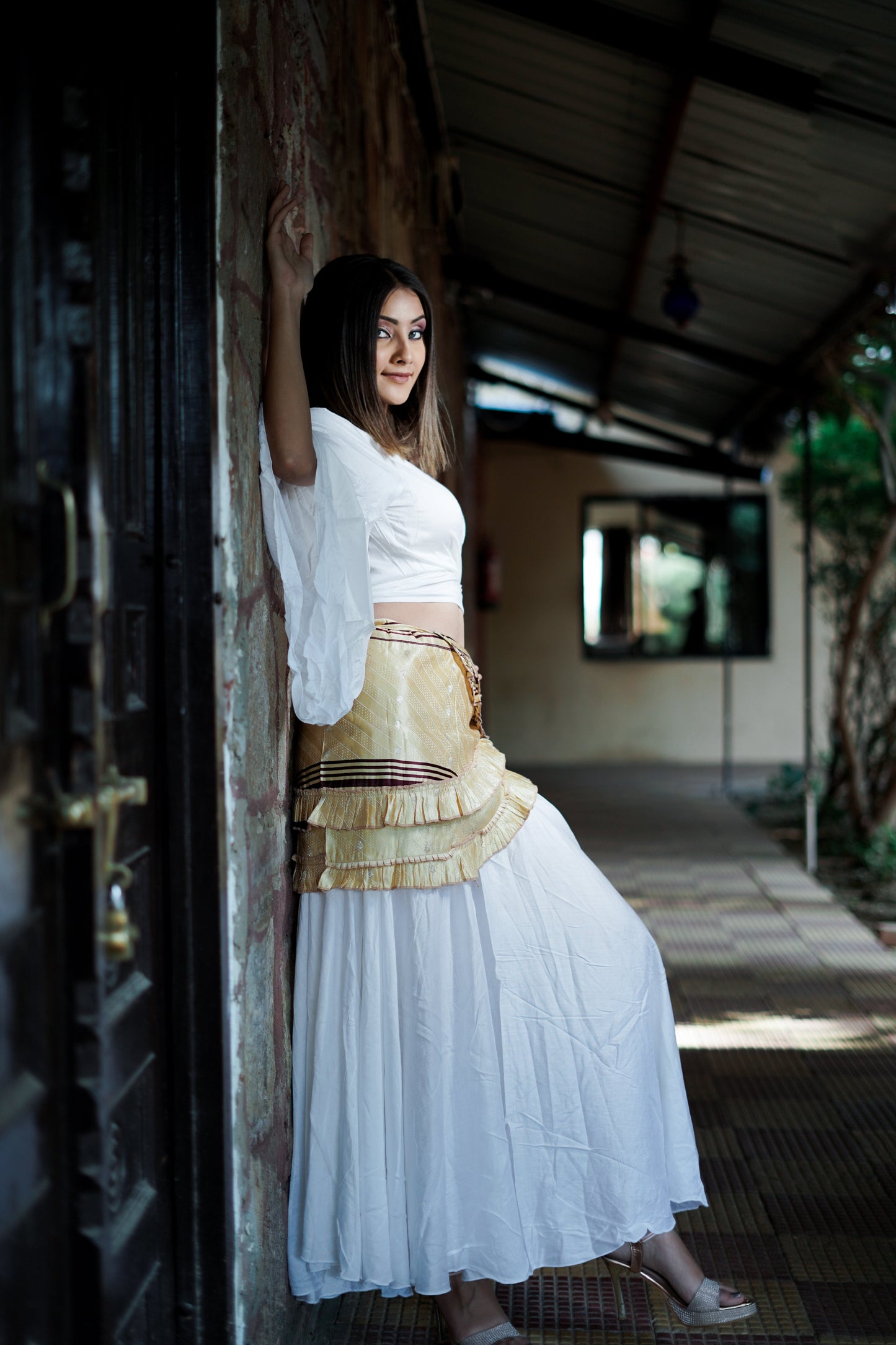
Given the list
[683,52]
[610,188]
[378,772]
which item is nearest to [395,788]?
[378,772]

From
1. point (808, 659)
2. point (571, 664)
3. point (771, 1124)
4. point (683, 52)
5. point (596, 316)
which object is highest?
point (596, 316)

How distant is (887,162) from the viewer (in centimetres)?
366

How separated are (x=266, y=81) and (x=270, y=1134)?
→ 1.58 metres

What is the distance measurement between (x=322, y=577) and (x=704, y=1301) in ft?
4.46

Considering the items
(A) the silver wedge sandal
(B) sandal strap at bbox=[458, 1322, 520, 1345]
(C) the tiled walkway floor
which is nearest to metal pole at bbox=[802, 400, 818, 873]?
(C) the tiled walkway floor

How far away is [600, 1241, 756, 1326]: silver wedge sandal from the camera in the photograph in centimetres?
196

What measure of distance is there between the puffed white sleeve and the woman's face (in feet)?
0.75

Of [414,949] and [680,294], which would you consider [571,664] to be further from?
[414,949]

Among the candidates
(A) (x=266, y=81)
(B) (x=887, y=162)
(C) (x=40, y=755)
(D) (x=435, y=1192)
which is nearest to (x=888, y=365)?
(B) (x=887, y=162)

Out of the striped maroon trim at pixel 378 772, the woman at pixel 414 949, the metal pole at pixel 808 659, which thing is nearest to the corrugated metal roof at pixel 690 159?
the metal pole at pixel 808 659

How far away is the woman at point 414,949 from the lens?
1.77 meters

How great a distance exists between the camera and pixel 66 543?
112 cm

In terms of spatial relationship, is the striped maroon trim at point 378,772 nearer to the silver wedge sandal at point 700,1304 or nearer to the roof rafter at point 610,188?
the silver wedge sandal at point 700,1304

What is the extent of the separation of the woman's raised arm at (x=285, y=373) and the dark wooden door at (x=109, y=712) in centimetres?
23
